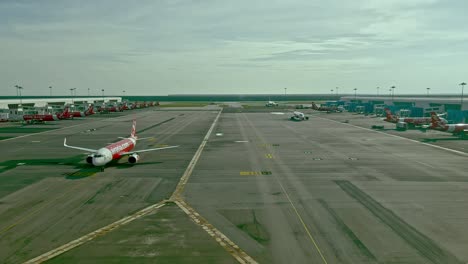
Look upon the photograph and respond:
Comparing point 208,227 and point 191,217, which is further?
point 191,217

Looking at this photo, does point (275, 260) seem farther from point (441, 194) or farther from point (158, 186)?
point (441, 194)

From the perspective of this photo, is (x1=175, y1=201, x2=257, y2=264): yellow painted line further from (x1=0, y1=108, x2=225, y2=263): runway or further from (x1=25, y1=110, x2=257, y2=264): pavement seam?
(x1=0, y1=108, x2=225, y2=263): runway

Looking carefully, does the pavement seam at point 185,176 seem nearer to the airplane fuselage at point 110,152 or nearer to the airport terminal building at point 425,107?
the airplane fuselage at point 110,152

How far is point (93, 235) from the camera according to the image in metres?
24.7

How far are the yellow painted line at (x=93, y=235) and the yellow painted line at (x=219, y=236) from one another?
2.93 m

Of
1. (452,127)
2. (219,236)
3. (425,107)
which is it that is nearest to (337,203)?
(219,236)

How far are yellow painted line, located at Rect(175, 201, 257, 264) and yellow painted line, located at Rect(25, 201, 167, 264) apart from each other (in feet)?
9.60

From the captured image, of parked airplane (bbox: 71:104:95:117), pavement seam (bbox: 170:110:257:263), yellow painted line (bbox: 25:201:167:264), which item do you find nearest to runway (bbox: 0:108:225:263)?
yellow painted line (bbox: 25:201:167:264)

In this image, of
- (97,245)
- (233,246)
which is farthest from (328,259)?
(97,245)

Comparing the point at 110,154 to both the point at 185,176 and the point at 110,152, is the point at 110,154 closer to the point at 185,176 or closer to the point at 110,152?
the point at 110,152

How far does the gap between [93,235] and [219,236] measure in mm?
9332

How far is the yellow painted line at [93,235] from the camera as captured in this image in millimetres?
21500

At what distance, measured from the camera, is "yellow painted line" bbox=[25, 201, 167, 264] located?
2150 centimetres

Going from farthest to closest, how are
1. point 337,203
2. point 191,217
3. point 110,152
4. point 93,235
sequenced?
point 110,152
point 337,203
point 191,217
point 93,235
